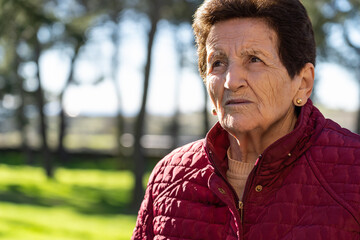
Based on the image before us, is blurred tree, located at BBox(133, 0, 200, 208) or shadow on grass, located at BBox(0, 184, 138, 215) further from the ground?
blurred tree, located at BBox(133, 0, 200, 208)

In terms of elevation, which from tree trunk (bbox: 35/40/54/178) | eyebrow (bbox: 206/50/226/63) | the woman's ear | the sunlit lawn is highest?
tree trunk (bbox: 35/40/54/178)

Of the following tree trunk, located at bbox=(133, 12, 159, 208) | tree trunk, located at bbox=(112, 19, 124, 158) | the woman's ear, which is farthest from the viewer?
tree trunk, located at bbox=(112, 19, 124, 158)

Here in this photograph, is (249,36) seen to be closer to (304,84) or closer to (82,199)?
(304,84)

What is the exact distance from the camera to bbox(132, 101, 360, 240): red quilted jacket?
1.76 metres

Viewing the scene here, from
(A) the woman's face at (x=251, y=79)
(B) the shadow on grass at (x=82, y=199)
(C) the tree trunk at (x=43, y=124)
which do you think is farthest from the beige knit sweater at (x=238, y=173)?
(C) the tree trunk at (x=43, y=124)

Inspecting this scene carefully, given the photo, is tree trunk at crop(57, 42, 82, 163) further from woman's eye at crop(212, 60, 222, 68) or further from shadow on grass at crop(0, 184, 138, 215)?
woman's eye at crop(212, 60, 222, 68)

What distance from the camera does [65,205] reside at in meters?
18.5

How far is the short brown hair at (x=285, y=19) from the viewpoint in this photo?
75.4 inches

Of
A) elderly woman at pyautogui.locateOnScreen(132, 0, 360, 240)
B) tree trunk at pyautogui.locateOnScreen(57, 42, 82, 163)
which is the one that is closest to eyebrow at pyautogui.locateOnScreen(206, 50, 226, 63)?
elderly woman at pyautogui.locateOnScreen(132, 0, 360, 240)

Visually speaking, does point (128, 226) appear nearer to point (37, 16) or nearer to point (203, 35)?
point (37, 16)

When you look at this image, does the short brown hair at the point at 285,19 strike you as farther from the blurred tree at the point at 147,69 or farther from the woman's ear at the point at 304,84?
the blurred tree at the point at 147,69

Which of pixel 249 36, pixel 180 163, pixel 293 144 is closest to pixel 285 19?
pixel 249 36

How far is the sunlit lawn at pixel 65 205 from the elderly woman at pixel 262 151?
390 inches

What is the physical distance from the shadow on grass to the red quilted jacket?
51.0 ft
